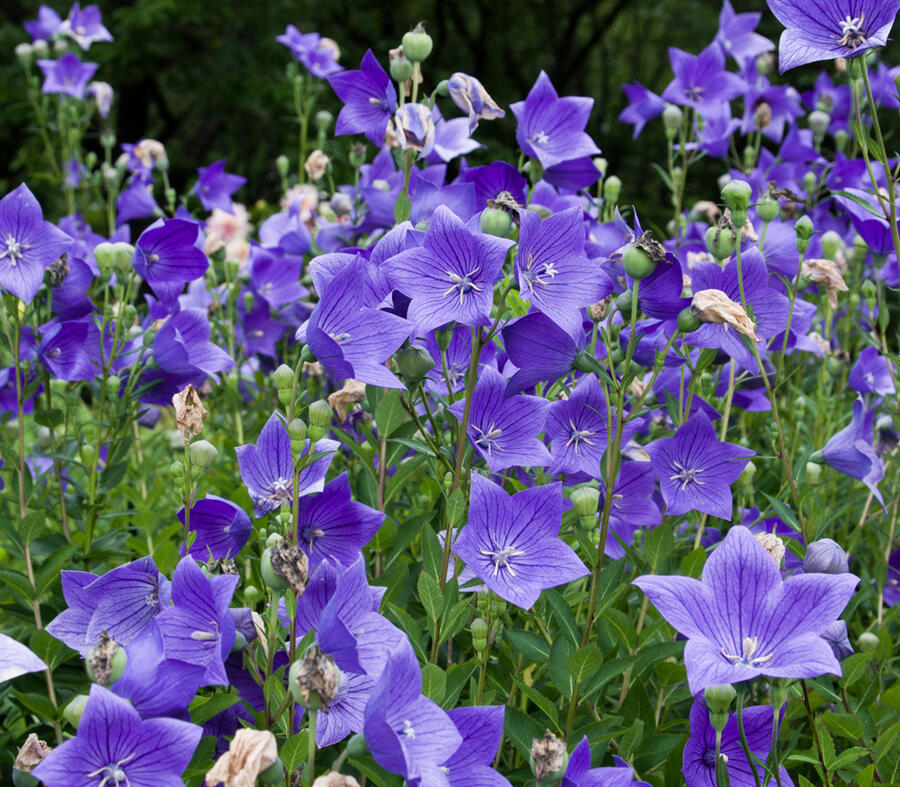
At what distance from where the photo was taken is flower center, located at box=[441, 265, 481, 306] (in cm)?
159

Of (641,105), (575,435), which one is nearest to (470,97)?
(575,435)

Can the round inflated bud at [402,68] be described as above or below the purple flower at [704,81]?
above

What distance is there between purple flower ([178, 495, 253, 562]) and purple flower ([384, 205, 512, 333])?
0.47m

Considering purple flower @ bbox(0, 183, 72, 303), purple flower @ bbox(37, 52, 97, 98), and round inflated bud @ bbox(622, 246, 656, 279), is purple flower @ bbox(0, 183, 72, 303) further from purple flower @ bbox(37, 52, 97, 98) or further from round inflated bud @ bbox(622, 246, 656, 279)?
purple flower @ bbox(37, 52, 97, 98)

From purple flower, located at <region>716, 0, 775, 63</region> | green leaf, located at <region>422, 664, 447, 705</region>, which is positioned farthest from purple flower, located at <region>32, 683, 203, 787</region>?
purple flower, located at <region>716, 0, 775, 63</region>

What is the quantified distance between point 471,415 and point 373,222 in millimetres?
1210

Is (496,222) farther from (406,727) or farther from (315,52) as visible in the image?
(315,52)

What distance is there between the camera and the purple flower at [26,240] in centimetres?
192

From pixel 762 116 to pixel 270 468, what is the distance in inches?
122

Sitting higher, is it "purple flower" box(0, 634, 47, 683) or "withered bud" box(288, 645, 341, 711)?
"withered bud" box(288, 645, 341, 711)

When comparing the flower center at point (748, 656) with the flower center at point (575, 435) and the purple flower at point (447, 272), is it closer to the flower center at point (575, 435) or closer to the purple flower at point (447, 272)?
the purple flower at point (447, 272)

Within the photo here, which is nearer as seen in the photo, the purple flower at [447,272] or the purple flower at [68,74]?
the purple flower at [447,272]

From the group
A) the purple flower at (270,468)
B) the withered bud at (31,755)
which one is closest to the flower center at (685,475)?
the purple flower at (270,468)

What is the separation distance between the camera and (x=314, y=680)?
3.48 feet
